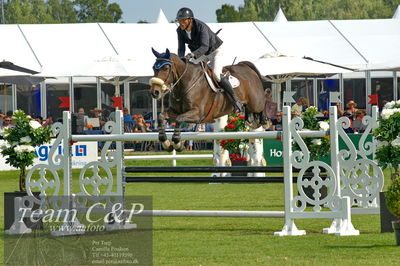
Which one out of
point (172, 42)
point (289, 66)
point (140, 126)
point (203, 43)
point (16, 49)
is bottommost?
point (140, 126)

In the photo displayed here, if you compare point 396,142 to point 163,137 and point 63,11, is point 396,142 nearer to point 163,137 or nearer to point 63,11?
point 163,137

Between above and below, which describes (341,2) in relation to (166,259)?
above

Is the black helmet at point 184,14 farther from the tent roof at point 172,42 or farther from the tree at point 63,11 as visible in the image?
the tree at point 63,11

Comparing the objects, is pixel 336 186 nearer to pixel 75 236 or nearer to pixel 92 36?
pixel 75 236

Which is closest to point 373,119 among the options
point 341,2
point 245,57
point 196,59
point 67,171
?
point 196,59

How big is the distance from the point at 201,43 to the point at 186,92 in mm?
629

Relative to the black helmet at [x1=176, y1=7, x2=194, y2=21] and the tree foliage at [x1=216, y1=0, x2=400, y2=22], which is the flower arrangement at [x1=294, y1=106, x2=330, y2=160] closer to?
the black helmet at [x1=176, y1=7, x2=194, y2=21]

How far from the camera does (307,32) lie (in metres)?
35.3

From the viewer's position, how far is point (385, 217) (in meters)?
10.6

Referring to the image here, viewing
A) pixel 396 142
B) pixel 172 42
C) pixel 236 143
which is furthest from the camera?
pixel 172 42

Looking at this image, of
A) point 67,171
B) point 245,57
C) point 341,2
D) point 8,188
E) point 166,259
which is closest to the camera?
point 166,259

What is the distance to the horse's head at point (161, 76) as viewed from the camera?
10.1m

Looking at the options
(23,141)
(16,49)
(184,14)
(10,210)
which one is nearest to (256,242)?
(184,14)

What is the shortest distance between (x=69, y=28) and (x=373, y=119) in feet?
78.2
